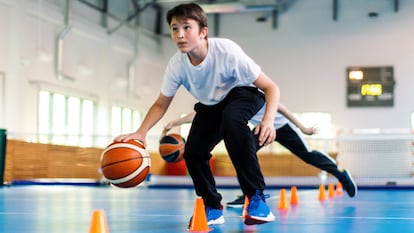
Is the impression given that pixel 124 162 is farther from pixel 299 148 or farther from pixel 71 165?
pixel 71 165

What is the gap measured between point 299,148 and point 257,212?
330cm

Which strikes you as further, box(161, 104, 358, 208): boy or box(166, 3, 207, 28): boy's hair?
box(161, 104, 358, 208): boy

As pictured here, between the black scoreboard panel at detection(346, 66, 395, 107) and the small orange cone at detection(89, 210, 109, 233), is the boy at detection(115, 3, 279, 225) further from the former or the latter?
the black scoreboard panel at detection(346, 66, 395, 107)

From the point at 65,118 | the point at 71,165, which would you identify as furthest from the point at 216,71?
the point at 65,118

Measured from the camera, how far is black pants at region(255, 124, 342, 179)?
693 cm

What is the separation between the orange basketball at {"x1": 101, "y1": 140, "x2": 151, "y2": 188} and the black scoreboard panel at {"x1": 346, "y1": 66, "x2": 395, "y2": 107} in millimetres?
17568

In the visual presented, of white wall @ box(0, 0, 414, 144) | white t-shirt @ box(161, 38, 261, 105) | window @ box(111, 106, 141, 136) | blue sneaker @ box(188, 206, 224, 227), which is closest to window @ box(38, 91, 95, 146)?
white wall @ box(0, 0, 414, 144)

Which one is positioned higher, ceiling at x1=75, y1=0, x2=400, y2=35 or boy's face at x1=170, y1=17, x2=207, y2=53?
ceiling at x1=75, y1=0, x2=400, y2=35

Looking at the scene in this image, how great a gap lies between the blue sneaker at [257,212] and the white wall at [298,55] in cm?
1456

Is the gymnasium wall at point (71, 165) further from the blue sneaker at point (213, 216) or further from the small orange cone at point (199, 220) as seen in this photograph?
the small orange cone at point (199, 220)

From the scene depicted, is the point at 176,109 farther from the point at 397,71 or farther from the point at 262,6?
the point at 397,71

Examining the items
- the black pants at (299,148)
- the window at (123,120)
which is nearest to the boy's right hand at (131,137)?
the black pants at (299,148)

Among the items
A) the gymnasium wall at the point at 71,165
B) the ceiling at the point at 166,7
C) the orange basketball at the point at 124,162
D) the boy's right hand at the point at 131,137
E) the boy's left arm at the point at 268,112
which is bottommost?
the gymnasium wall at the point at 71,165

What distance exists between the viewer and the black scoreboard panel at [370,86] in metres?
21.0
